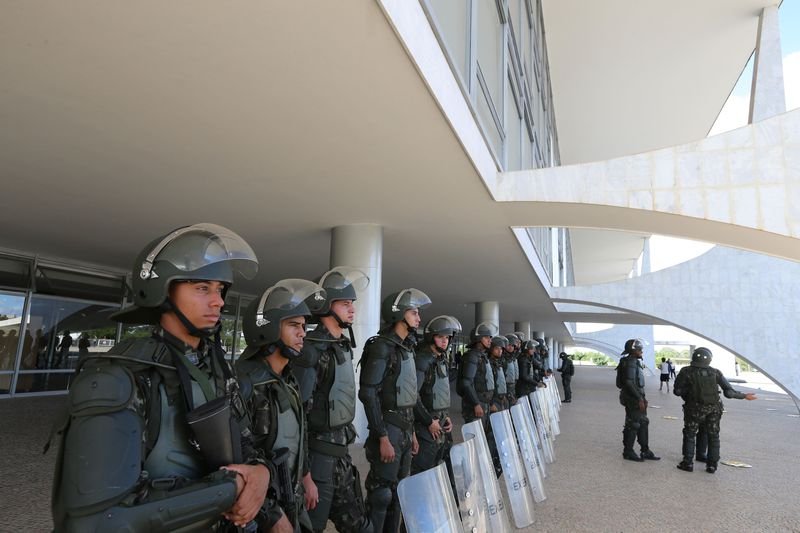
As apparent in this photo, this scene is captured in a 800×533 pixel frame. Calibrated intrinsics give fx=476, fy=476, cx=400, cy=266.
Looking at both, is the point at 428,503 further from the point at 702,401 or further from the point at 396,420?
the point at 702,401

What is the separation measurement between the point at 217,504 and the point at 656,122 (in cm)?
2824

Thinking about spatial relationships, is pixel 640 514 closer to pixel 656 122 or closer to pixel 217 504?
pixel 217 504

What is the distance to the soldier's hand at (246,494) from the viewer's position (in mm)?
1555

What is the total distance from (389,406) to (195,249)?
8.84ft

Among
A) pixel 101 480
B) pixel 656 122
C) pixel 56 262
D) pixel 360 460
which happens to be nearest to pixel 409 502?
pixel 101 480

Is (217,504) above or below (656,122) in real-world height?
below

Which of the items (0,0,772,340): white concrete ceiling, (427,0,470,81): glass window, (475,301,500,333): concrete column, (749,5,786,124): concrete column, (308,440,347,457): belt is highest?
(749,5,786,124): concrete column

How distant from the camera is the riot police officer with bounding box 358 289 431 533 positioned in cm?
379

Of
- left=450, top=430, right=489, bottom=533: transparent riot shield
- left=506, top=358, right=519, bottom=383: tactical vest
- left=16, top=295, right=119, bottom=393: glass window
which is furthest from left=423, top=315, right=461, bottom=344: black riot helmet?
left=16, top=295, right=119, bottom=393: glass window

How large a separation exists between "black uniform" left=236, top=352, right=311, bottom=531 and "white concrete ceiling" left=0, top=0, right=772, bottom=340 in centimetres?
232

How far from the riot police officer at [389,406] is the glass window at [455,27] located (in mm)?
2507

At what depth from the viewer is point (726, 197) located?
6090 millimetres

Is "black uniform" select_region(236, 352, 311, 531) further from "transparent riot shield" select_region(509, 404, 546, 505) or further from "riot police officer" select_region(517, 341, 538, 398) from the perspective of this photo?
"riot police officer" select_region(517, 341, 538, 398)

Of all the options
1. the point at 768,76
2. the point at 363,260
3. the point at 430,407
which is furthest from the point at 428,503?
the point at 768,76
